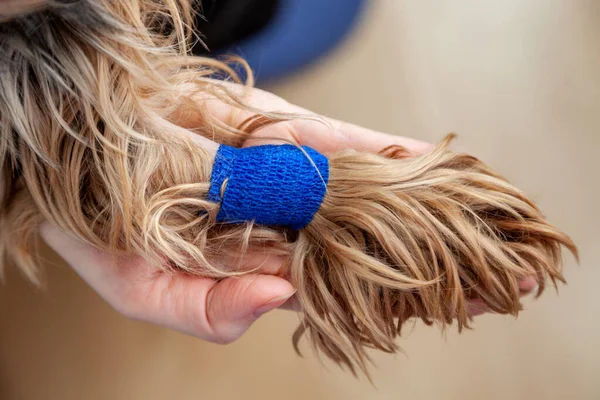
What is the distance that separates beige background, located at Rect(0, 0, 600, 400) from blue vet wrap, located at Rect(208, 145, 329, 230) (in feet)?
1.86

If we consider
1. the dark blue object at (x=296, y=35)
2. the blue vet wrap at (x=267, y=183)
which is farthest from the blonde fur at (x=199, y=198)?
the dark blue object at (x=296, y=35)

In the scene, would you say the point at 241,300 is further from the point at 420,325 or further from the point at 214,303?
the point at 420,325

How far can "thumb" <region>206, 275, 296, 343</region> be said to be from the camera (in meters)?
0.61

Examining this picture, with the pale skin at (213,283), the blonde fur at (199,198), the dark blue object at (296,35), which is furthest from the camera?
the dark blue object at (296,35)

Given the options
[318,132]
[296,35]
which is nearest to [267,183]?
[318,132]

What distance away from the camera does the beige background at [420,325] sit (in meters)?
1.09

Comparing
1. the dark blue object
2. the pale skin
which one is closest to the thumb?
the pale skin

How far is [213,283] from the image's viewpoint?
0.66 meters

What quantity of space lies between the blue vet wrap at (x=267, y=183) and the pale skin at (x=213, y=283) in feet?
0.13

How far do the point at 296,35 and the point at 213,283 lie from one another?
0.65 meters

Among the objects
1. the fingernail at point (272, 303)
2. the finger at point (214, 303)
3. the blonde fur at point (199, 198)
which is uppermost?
the blonde fur at point (199, 198)

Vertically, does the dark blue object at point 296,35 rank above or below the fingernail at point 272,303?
above

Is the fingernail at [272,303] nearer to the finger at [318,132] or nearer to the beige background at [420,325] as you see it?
the finger at [318,132]

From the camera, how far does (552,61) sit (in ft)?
3.78
